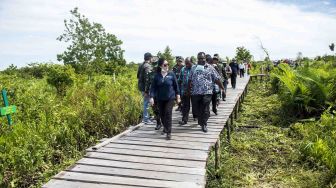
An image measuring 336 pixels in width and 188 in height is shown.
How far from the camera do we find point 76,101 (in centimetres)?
1066

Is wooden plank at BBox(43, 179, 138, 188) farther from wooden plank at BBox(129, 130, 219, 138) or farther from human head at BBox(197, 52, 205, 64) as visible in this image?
human head at BBox(197, 52, 205, 64)

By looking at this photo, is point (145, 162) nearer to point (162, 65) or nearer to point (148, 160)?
point (148, 160)

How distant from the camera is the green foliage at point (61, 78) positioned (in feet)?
45.9

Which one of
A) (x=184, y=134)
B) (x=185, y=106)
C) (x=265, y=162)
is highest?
(x=185, y=106)

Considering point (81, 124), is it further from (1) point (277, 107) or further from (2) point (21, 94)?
(1) point (277, 107)

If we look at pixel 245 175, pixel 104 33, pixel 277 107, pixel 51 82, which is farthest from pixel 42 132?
pixel 104 33

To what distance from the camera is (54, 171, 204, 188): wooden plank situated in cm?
470

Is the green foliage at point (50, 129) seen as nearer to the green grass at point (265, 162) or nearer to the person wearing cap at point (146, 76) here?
the person wearing cap at point (146, 76)

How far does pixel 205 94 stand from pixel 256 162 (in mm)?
1713

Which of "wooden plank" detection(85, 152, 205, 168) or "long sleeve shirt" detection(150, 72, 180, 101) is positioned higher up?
"long sleeve shirt" detection(150, 72, 180, 101)

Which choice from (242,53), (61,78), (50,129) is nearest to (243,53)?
(242,53)

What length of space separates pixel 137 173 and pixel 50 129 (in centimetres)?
351

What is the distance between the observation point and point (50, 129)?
25.9 ft

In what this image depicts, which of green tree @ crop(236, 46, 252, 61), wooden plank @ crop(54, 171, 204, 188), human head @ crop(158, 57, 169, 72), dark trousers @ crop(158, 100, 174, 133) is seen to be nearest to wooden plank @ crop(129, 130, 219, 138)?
dark trousers @ crop(158, 100, 174, 133)
